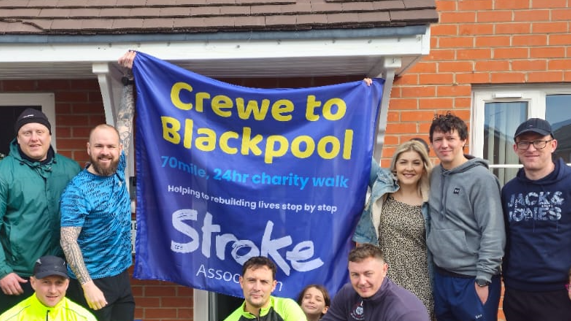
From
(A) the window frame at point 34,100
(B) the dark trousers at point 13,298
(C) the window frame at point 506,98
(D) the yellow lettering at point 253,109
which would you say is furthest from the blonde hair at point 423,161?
(A) the window frame at point 34,100

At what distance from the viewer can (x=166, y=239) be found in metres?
3.82

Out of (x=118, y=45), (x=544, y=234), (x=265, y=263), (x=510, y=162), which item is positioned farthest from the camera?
(x=510, y=162)

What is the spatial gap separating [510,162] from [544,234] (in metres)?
1.44

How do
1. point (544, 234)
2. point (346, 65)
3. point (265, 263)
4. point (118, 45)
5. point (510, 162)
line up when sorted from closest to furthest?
point (544, 234), point (265, 263), point (118, 45), point (346, 65), point (510, 162)

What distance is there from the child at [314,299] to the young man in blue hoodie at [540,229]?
1184mm

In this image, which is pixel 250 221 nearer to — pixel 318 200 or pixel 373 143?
pixel 318 200

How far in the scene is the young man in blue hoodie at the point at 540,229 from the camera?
3.08 m

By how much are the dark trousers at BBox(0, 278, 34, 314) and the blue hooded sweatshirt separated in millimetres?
2908

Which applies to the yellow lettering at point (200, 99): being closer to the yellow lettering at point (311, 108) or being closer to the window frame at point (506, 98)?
the yellow lettering at point (311, 108)

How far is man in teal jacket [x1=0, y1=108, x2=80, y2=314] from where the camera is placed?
10.9 ft

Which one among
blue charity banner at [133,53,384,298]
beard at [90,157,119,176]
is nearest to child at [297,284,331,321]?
blue charity banner at [133,53,384,298]

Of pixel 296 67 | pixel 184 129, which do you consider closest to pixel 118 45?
pixel 184 129

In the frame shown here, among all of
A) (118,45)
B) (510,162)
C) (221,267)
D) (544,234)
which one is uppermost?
(118,45)

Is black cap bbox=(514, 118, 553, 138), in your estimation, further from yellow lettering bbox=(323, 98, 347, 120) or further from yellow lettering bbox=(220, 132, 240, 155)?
yellow lettering bbox=(220, 132, 240, 155)
